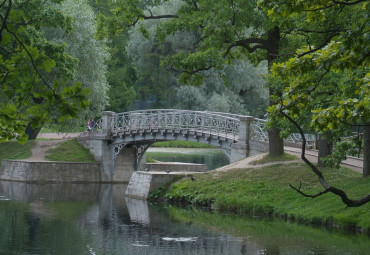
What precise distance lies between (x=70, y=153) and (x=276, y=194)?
61.7 ft

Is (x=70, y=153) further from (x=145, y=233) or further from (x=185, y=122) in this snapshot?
(x=145, y=233)

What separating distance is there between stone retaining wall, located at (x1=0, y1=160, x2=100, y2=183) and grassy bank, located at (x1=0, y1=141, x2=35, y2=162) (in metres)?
1.55

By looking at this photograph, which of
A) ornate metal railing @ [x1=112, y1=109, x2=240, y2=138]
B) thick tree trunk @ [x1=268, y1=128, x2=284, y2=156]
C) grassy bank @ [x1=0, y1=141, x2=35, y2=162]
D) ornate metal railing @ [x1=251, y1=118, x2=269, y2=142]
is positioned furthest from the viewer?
grassy bank @ [x1=0, y1=141, x2=35, y2=162]

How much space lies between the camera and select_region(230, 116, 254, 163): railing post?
2980cm

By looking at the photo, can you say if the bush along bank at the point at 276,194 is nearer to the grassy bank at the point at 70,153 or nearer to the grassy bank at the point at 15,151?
the grassy bank at the point at 70,153

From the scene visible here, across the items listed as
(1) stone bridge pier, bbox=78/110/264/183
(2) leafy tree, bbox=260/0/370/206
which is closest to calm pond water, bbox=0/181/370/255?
(2) leafy tree, bbox=260/0/370/206

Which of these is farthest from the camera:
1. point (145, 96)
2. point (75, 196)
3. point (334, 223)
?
point (145, 96)

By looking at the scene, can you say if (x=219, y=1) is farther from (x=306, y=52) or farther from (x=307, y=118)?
(x=306, y=52)

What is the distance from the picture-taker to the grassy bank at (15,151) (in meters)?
38.3

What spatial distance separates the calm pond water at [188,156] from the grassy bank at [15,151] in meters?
11.5

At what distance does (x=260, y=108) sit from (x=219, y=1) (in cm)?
3179

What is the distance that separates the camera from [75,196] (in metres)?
29.7

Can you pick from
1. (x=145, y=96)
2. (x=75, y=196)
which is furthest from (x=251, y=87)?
(x=75, y=196)

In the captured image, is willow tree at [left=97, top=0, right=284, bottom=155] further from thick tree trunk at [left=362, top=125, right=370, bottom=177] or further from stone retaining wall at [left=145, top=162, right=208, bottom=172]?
stone retaining wall at [left=145, top=162, right=208, bottom=172]
